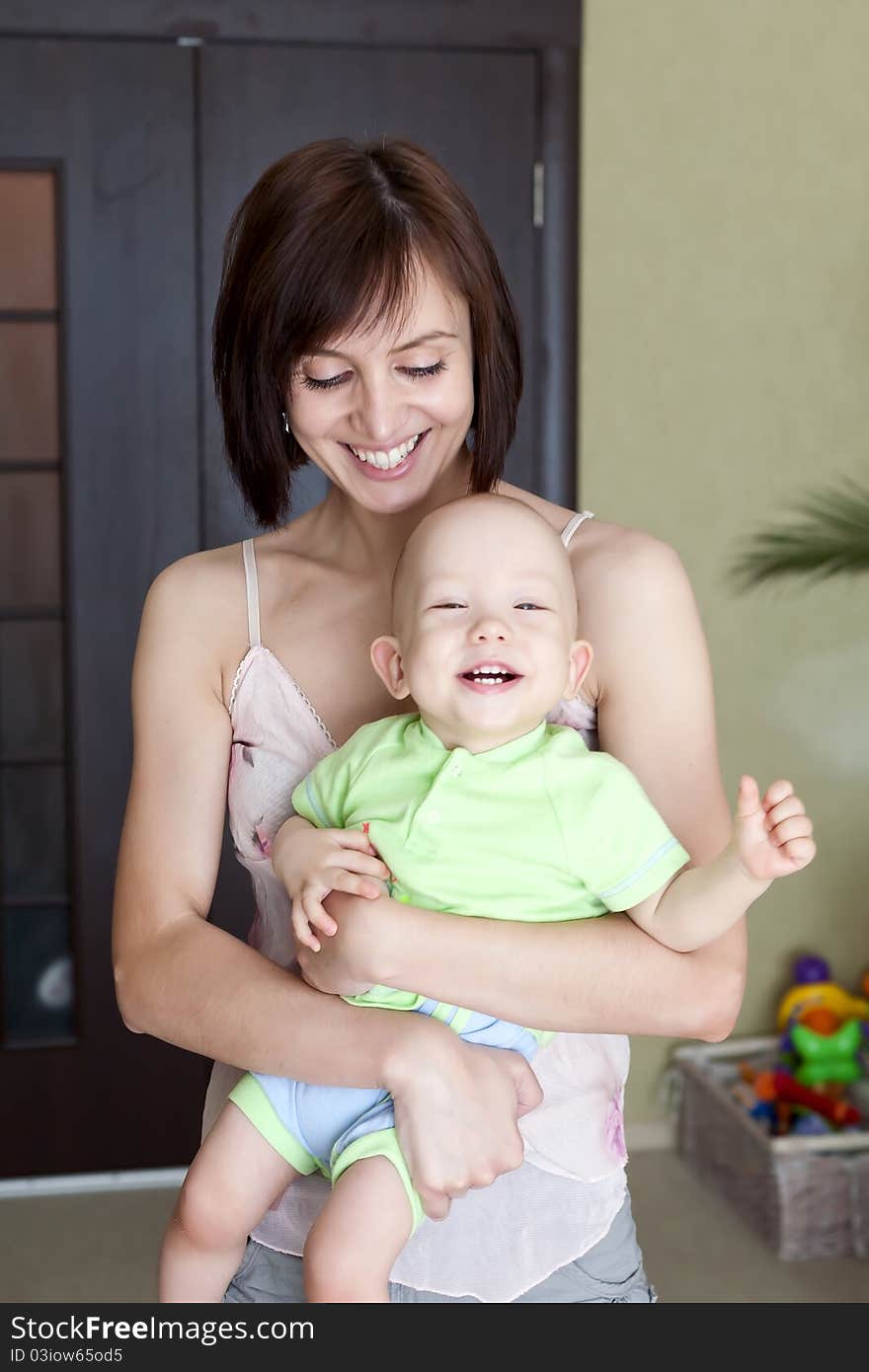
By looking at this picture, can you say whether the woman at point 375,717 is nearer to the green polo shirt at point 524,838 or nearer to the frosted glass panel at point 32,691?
the green polo shirt at point 524,838

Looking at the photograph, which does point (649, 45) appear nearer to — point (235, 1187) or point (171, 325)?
point (171, 325)

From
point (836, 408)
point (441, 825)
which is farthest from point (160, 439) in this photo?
point (441, 825)

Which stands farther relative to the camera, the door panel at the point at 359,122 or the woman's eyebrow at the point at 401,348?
the door panel at the point at 359,122

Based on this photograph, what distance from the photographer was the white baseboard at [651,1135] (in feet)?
12.1

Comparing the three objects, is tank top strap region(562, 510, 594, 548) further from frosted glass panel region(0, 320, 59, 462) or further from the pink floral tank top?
frosted glass panel region(0, 320, 59, 462)

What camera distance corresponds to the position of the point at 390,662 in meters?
1.40

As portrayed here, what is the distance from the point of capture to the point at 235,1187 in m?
1.33

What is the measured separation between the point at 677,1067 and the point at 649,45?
2375 mm

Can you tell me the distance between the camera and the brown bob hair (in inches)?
52.4

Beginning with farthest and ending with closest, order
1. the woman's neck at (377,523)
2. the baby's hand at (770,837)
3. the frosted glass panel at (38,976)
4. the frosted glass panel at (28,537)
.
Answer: the frosted glass panel at (38,976) → the frosted glass panel at (28,537) → the woman's neck at (377,523) → the baby's hand at (770,837)

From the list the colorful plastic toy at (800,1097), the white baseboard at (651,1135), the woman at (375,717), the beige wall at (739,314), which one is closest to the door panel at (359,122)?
Result: the beige wall at (739,314)

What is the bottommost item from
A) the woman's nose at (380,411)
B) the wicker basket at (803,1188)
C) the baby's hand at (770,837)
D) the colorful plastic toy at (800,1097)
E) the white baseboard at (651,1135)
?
the white baseboard at (651,1135)

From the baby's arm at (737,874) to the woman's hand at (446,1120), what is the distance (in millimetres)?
195

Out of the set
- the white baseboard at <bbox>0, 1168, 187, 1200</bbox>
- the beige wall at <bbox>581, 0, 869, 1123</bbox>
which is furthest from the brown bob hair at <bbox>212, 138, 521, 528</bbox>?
the white baseboard at <bbox>0, 1168, 187, 1200</bbox>
